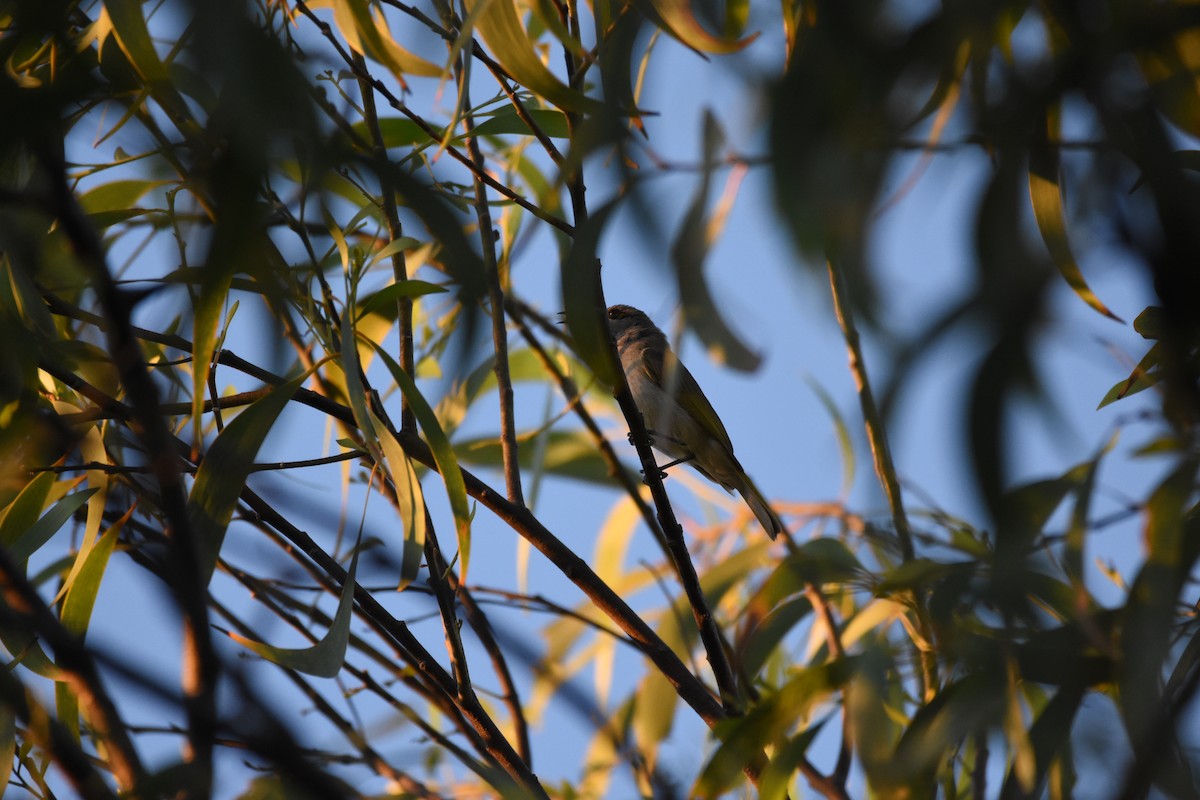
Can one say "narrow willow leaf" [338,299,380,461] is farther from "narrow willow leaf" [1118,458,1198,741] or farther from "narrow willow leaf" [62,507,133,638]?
"narrow willow leaf" [1118,458,1198,741]

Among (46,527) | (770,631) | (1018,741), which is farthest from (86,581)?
(1018,741)

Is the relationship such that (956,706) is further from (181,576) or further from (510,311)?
(510,311)

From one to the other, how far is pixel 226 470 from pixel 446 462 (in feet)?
1.07

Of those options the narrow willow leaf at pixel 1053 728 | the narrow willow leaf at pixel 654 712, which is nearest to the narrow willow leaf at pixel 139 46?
the narrow willow leaf at pixel 1053 728

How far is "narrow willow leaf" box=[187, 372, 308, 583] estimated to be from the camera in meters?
1.56

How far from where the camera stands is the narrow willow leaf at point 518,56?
4.67 ft

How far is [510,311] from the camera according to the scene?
253 cm

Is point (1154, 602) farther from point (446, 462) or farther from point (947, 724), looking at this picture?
point (446, 462)

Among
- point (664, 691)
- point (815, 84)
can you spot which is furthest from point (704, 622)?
point (815, 84)

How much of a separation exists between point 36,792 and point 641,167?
1.51 meters

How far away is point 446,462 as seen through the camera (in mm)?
1710

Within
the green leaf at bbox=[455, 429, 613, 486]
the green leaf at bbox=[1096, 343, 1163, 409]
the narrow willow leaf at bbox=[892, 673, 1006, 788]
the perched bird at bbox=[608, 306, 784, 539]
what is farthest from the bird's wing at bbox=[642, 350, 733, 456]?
the narrow willow leaf at bbox=[892, 673, 1006, 788]

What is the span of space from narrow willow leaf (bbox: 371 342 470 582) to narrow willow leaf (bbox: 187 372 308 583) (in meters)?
0.17

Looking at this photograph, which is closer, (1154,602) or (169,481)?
(169,481)
